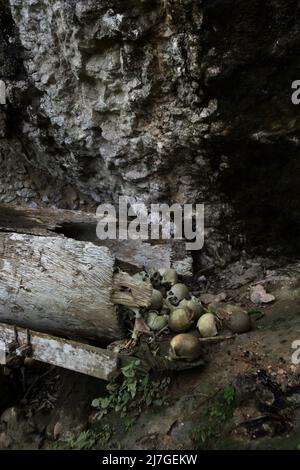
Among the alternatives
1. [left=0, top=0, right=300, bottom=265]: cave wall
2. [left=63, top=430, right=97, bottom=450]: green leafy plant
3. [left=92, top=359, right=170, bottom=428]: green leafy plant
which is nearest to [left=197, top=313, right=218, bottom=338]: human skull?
[left=92, top=359, right=170, bottom=428]: green leafy plant

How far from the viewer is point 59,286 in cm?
324

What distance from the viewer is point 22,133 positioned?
16.6ft

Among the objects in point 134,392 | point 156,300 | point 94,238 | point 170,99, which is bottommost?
point 134,392

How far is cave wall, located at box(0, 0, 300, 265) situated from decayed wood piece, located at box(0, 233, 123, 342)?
1.24 metres

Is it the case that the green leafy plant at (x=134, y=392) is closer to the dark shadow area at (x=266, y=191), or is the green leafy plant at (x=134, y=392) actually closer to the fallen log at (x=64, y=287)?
the fallen log at (x=64, y=287)

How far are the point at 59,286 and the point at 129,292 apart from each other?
1.59ft

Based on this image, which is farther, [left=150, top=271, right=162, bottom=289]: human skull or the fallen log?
[left=150, top=271, right=162, bottom=289]: human skull

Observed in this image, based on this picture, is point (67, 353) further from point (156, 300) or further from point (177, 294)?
point (177, 294)

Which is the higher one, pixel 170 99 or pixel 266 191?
pixel 170 99

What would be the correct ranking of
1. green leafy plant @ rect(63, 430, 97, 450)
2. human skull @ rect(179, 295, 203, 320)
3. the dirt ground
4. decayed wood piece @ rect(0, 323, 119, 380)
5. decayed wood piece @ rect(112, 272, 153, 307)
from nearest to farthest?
the dirt ground
green leafy plant @ rect(63, 430, 97, 450)
decayed wood piece @ rect(0, 323, 119, 380)
decayed wood piece @ rect(112, 272, 153, 307)
human skull @ rect(179, 295, 203, 320)

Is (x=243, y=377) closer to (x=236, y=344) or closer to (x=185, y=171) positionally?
(x=236, y=344)

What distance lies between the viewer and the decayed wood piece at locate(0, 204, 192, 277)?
3.78m

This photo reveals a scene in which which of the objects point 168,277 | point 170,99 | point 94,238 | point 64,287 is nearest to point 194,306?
point 168,277

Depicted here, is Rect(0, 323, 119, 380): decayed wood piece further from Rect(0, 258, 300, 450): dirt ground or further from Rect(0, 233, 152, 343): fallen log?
Rect(0, 258, 300, 450): dirt ground
